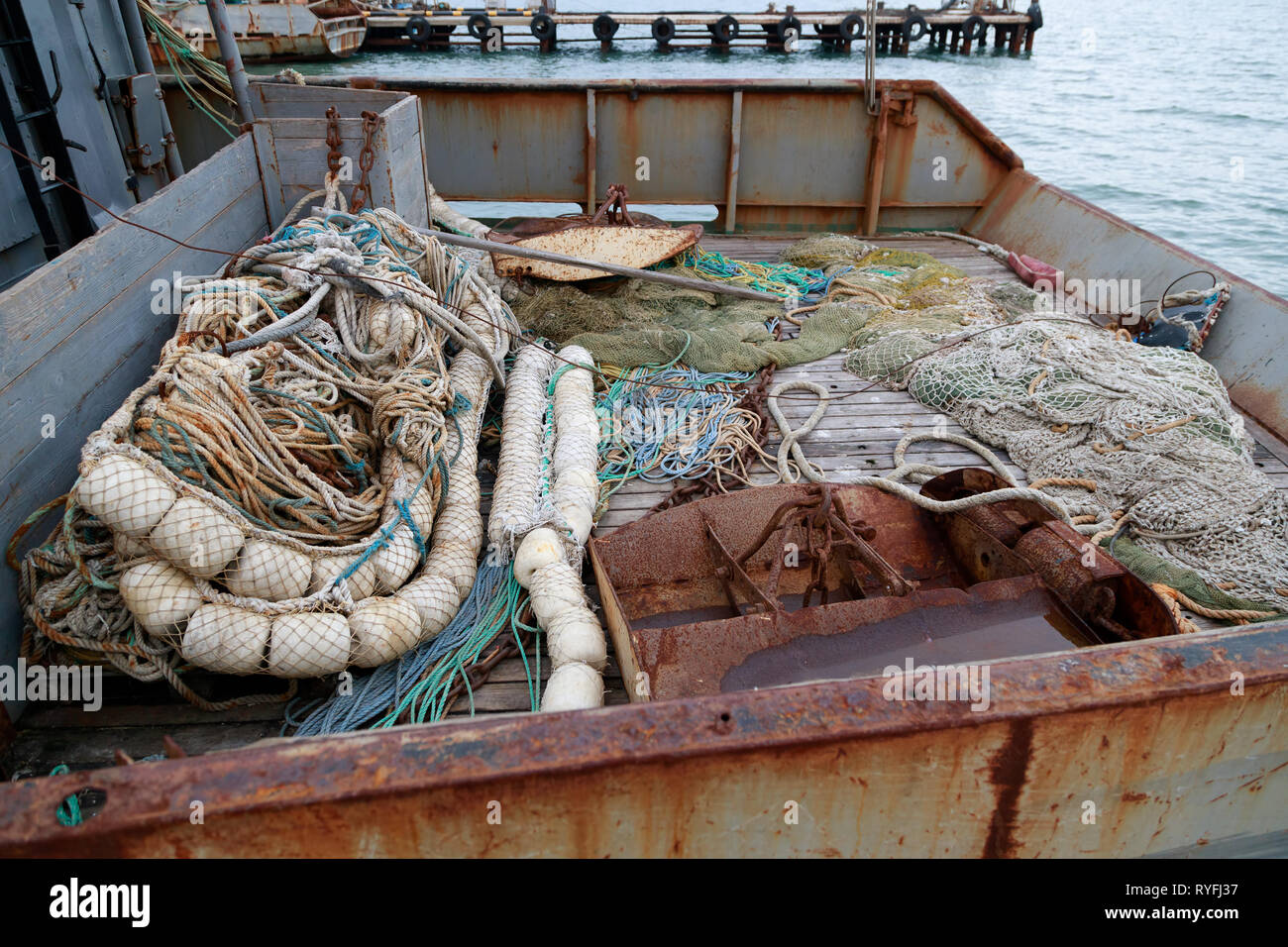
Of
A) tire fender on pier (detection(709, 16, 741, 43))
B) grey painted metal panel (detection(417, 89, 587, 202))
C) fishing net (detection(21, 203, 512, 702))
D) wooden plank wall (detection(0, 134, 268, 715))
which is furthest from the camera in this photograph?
tire fender on pier (detection(709, 16, 741, 43))

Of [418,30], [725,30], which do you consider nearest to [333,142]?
[725,30]

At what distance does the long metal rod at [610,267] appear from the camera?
5113 millimetres

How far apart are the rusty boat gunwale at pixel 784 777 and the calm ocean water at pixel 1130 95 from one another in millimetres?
12566

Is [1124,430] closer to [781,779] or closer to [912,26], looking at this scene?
[781,779]

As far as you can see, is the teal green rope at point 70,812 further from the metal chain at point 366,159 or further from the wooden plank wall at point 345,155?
the wooden plank wall at point 345,155

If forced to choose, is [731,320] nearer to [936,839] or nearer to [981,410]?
[981,410]

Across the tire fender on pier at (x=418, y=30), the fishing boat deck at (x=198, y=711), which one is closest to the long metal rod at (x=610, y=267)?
the fishing boat deck at (x=198, y=711)

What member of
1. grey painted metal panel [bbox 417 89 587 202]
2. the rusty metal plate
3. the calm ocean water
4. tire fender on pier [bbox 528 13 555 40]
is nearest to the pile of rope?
the rusty metal plate

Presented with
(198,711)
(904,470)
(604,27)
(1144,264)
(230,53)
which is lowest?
(198,711)

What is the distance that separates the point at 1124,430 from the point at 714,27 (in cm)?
3193

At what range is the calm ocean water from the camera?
15.1 metres

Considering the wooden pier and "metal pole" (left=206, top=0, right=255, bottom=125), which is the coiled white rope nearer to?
"metal pole" (left=206, top=0, right=255, bottom=125)

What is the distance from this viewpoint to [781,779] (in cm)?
187

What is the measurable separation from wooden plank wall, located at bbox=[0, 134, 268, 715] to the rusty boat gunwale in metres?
1.45
